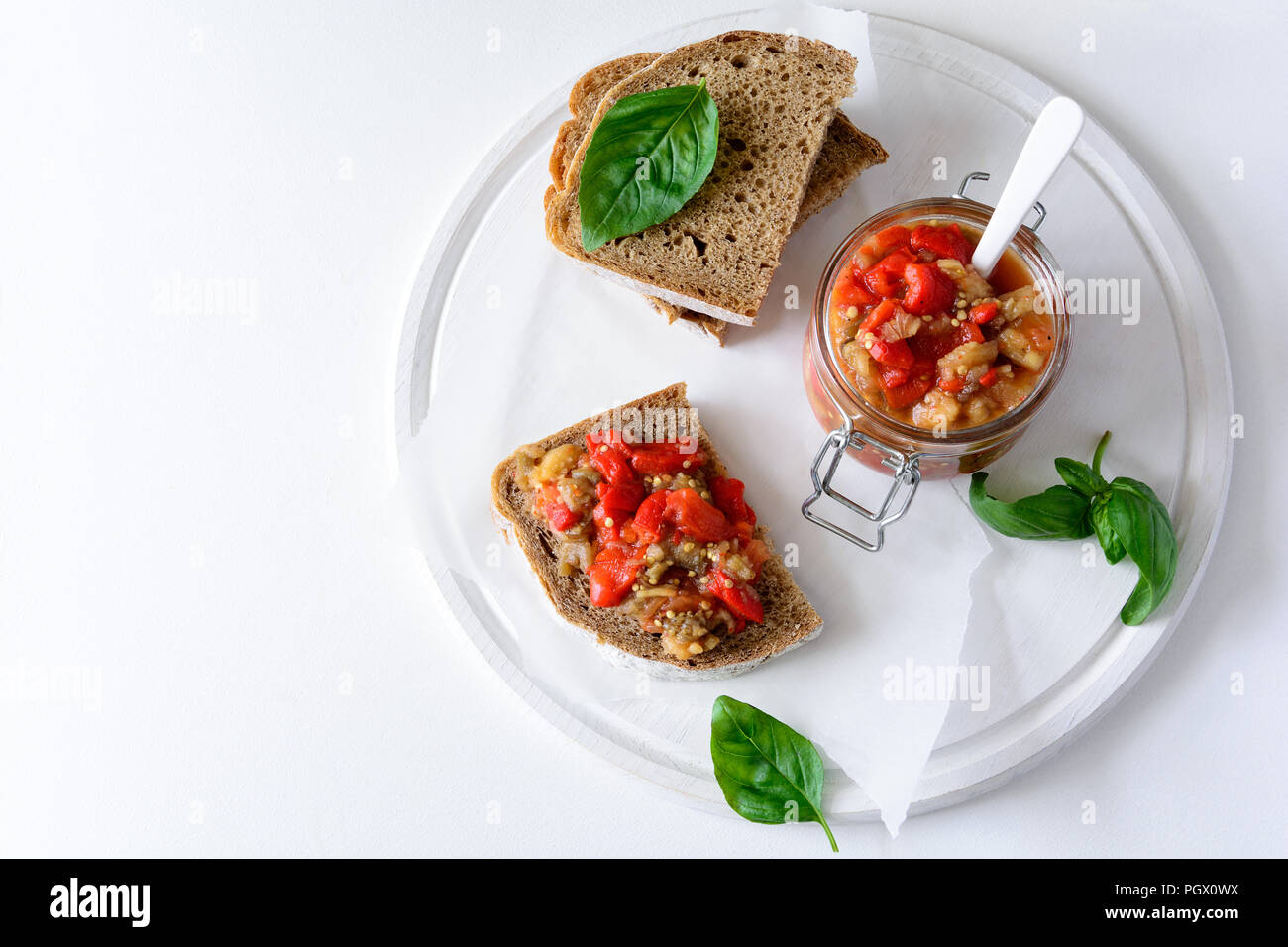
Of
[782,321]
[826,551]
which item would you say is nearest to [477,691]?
[826,551]

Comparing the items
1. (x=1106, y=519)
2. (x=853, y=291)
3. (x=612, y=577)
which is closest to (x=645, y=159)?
(x=853, y=291)

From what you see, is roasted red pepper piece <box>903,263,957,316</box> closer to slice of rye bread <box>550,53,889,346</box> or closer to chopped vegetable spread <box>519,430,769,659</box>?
slice of rye bread <box>550,53,889,346</box>

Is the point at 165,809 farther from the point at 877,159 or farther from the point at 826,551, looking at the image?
the point at 877,159

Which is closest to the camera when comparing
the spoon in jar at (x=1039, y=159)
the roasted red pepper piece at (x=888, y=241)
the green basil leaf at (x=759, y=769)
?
the spoon in jar at (x=1039, y=159)

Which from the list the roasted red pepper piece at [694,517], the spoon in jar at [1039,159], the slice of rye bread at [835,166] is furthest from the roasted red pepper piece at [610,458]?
the spoon in jar at [1039,159]

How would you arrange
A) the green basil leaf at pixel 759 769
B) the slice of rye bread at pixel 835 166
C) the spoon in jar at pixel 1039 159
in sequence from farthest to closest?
the slice of rye bread at pixel 835 166 < the green basil leaf at pixel 759 769 < the spoon in jar at pixel 1039 159

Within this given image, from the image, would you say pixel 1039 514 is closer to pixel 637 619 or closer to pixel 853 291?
pixel 853 291

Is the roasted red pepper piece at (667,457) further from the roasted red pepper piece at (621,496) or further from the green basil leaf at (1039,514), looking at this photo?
the green basil leaf at (1039,514)
